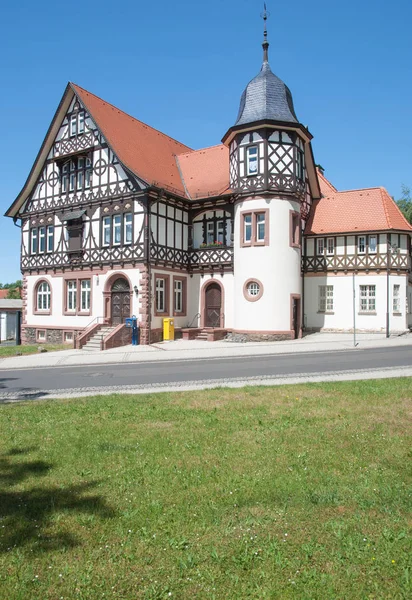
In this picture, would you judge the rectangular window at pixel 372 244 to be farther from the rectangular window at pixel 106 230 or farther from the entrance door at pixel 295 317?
the rectangular window at pixel 106 230

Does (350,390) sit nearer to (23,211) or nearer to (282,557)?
(282,557)

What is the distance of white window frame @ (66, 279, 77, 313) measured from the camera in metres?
29.2

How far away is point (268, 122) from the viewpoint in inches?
995

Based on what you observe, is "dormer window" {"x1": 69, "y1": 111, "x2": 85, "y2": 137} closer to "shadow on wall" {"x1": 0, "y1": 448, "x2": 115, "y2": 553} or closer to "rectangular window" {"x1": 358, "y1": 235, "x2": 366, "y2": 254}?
"rectangular window" {"x1": 358, "y1": 235, "x2": 366, "y2": 254}

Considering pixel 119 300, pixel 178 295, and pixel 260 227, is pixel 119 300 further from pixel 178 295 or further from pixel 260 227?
pixel 260 227

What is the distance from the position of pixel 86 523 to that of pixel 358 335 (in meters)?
25.5

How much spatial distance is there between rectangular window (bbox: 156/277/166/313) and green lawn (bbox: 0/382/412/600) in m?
18.5

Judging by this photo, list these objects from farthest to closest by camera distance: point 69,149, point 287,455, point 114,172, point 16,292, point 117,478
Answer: point 16,292 < point 69,149 < point 114,172 < point 287,455 < point 117,478

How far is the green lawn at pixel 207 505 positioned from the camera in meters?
3.50

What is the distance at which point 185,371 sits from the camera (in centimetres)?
1458

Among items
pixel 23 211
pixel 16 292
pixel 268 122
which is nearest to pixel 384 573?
pixel 268 122

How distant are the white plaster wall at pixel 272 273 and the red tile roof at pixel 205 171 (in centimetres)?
405

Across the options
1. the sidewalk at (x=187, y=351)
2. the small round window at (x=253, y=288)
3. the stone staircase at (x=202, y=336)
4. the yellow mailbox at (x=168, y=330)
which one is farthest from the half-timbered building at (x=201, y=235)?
the sidewalk at (x=187, y=351)

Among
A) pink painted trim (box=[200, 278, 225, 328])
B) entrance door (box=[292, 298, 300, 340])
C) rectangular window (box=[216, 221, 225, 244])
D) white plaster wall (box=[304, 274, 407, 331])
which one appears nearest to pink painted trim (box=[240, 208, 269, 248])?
rectangular window (box=[216, 221, 225, 244])
